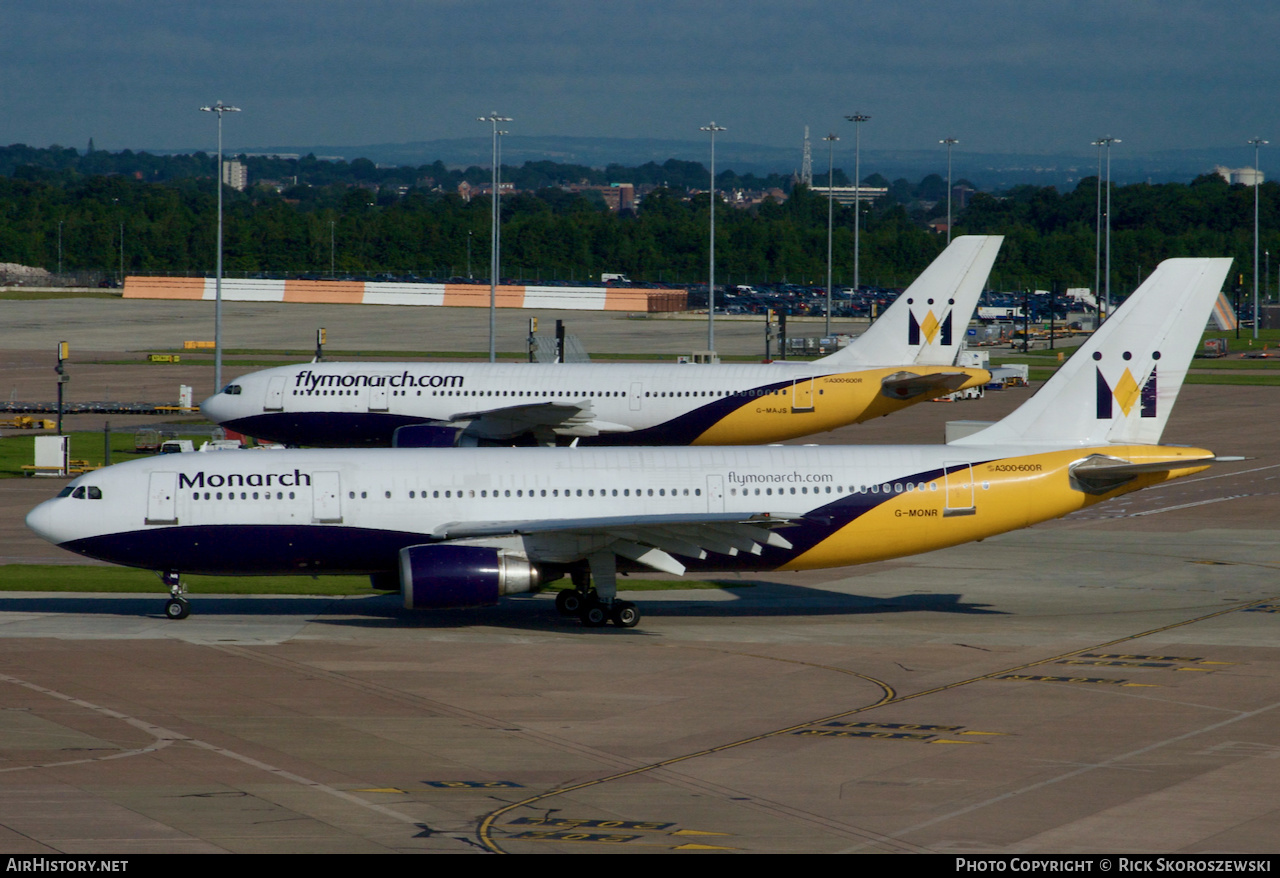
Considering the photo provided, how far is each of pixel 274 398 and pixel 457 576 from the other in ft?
91.9

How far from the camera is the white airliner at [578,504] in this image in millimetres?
34375

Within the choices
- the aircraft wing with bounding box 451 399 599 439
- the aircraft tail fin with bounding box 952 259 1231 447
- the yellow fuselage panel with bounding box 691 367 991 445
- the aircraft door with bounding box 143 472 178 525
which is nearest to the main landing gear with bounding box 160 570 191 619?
the aircraft door with bounding box 143 472 178 525

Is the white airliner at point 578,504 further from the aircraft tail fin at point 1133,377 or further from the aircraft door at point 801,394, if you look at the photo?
the aircraft door at point 801,394

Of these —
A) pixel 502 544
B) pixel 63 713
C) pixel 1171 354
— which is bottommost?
pixel 63 713

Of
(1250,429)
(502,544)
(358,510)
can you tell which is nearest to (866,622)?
(502,544)

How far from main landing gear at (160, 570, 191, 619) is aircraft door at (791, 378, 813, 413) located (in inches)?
1100

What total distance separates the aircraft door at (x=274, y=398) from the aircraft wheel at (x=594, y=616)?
2709 cm

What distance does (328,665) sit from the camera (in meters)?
30.7

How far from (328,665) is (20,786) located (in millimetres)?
9135

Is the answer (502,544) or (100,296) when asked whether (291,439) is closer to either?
(502,544)

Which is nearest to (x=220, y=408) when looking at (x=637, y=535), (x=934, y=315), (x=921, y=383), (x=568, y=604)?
(x=568, y=604)

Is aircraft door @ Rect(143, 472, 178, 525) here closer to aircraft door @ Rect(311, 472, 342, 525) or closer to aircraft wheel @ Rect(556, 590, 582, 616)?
aircraft door @ Rect(311, 472, 342, 525)

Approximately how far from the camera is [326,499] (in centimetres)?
3466

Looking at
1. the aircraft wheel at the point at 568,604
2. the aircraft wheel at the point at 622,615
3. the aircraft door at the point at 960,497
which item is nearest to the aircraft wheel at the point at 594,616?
the aircraft wheel at the point at 622,615
